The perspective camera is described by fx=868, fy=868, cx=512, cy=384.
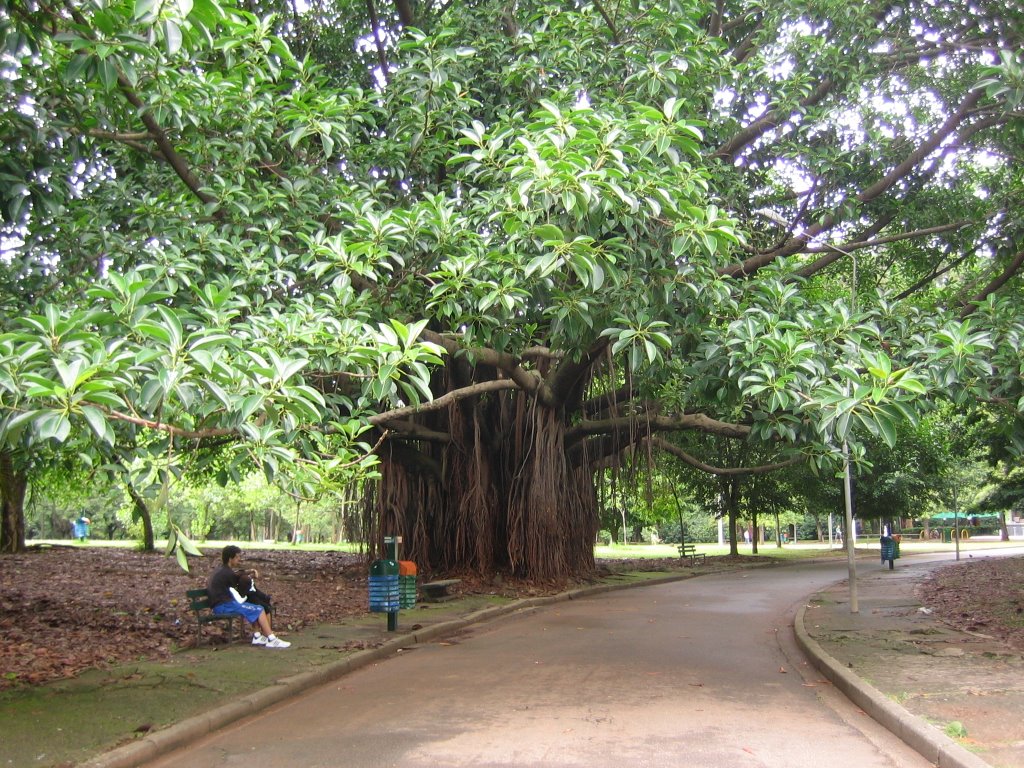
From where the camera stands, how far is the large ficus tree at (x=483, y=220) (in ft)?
17.9

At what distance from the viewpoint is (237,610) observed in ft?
31.8

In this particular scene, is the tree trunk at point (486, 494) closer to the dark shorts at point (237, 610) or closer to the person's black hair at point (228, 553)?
the person's black hair at point (228, 553)

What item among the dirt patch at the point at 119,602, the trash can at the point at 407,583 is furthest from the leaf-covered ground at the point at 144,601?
the trash can at the point at 407,583

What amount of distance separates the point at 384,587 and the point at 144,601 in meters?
3.73

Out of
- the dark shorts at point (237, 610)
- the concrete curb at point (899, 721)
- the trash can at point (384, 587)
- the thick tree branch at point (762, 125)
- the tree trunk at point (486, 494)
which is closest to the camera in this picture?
the concrete curb at point (899, 721)

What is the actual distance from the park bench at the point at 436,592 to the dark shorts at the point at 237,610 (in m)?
5.48

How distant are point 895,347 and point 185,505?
49.4 m

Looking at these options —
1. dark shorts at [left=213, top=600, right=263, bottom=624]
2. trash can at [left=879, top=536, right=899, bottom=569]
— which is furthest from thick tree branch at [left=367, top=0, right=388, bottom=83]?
trash can at [left=879, top=536, right=899, bottom=569]

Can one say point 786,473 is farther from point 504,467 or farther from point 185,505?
point 185,505

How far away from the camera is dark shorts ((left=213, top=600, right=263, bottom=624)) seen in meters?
9.69

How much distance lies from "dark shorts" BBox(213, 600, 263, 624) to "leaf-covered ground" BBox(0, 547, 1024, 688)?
56 cm

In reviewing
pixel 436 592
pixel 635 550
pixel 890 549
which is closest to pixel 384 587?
pixel 436 592

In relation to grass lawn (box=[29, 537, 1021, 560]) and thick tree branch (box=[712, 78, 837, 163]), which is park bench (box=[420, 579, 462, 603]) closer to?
grass lawn (box=[29, 537, 1021, 560])

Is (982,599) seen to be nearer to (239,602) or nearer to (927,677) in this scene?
(927,677)
